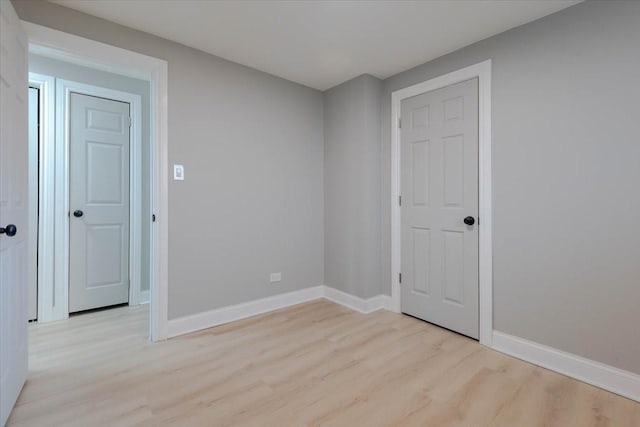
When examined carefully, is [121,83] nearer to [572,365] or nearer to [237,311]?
[237,311]

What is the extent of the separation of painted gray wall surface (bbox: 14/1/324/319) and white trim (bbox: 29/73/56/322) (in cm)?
105

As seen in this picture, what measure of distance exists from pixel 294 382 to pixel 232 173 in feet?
5.96

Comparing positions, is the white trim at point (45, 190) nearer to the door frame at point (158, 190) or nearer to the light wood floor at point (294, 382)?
the light wood floor at point (294, 382)

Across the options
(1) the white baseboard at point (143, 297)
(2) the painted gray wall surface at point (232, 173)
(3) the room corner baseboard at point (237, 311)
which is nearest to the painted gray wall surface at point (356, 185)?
(2) the painted gray wall surface at point (232, 173)

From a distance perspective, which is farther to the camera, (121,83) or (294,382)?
(121,83)

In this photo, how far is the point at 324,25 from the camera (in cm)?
221

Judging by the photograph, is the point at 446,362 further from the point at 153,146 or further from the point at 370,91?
the point at 153,146

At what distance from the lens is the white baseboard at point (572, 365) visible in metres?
1.73

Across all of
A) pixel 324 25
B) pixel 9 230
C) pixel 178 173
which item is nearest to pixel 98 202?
pixel 178 173

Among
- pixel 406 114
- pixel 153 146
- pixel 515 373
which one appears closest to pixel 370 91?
pixel 406 114

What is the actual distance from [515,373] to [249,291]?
2175mm

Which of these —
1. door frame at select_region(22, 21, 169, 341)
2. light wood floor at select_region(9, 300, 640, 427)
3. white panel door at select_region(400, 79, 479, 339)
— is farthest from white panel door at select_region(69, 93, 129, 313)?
white panel door at select_region(400, 79, 479, 339)

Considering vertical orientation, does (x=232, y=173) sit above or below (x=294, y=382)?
above

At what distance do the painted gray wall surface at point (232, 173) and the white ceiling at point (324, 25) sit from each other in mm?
165
